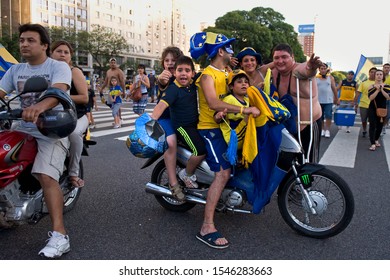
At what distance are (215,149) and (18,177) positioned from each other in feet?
5.50

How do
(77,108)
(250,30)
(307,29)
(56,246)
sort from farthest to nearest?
1. (250,30)
2. (307,29)
3. (77,108)
4. (56,246)

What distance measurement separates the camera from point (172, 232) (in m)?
3.34

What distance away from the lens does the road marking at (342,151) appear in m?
6.41

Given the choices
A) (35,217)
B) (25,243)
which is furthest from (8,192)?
(25,243)

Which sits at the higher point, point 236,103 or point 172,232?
point 236,103

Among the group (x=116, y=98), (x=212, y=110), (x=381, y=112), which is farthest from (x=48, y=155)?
(x=116, y=98)

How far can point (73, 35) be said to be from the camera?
5716cm

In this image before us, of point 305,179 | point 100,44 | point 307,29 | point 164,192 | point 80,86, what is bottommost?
point 164,192

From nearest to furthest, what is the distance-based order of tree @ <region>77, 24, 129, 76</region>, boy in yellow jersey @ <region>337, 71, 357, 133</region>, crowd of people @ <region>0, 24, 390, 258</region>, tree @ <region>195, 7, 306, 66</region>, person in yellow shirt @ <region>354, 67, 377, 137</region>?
crowd of people @ <region>0, 24, 390, 258</region>
person in yellow shirt @ <region>354, 67, 377, 137</region>
boy in yellow jersey @ <region>337, 71, 357, 133</region>
tree @ <region>195, 7, 306, 66</region>
tree @ <region>77, 24, 129, 76</region>

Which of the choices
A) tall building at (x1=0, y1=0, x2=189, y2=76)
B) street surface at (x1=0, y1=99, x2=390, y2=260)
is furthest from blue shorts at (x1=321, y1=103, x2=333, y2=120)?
tall building at (x1=0, y1=0, x2=189, y2=76)

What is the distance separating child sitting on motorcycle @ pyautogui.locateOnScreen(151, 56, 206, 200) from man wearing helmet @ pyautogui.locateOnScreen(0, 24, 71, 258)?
2.87 feet

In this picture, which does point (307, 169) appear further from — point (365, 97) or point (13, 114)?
point (365, 97)

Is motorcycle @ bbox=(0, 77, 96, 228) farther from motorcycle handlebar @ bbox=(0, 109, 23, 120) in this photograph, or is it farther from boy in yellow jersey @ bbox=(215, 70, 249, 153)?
boy in yellow jersey @ bbox=(215, 70, 249, 153)

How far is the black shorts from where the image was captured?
3.33 m
